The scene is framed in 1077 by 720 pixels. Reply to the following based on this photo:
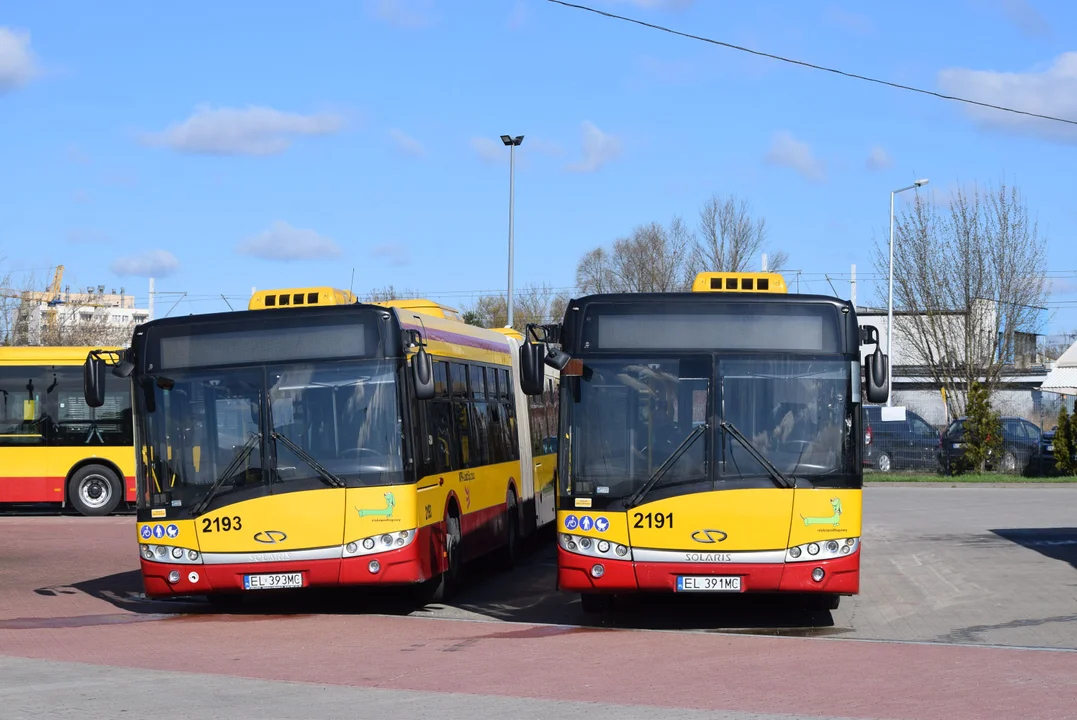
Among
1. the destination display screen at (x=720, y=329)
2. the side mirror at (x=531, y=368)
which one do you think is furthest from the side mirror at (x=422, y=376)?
the destination display screen at (x=720, y=329)

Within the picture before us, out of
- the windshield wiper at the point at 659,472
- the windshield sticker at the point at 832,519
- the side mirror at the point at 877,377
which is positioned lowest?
the windshield sticker at the point at 832,519

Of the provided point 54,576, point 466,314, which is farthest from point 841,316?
point 466,314

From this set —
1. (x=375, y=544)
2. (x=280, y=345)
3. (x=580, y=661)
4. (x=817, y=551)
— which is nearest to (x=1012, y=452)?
(x=817, y=551)

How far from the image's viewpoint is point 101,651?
37.7 feet

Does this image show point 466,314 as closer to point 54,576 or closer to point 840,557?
point 54,576

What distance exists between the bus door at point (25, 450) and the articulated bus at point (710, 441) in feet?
59.4

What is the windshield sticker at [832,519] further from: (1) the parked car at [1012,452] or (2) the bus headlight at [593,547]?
(1) the parked car at [1012,452]

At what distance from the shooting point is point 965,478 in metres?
38.2

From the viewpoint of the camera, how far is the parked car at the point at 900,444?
40.2m

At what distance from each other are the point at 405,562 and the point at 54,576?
720cm

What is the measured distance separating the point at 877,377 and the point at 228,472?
5.74m

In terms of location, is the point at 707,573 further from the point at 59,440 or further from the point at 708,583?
the point at 59,440

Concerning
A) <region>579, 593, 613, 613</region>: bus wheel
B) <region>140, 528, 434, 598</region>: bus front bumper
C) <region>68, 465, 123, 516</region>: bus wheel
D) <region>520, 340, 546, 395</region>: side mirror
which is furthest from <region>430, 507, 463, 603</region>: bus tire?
<region>68, 465, 123, 516</region>: bus wheel

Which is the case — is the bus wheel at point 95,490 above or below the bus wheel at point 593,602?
above
